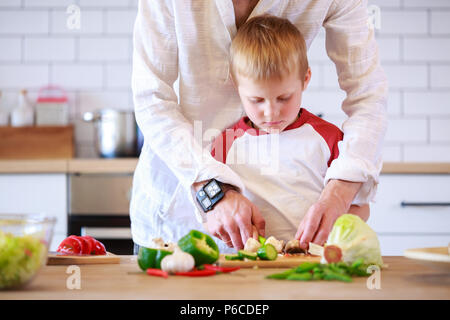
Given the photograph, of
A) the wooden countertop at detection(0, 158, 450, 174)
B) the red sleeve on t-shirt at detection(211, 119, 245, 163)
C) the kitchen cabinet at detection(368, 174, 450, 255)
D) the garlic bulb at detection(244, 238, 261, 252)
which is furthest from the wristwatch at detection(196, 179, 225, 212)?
the kitchen cabinet at detection(368, 174, 450, 255)

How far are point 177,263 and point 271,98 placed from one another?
1.85ft

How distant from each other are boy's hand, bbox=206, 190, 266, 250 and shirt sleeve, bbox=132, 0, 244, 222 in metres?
0.05

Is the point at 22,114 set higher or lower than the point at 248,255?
higher

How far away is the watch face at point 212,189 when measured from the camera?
1249 millimetres

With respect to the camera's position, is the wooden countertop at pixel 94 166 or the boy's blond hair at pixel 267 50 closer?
the boy's blond hair at pixel 267 50

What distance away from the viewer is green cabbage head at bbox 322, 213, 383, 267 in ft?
3.17

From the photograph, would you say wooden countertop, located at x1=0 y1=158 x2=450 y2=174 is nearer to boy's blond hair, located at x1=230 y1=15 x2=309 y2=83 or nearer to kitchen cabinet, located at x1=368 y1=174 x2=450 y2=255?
kitchen cabinet, located at x1=368 y1=174 x2=450 y2=255

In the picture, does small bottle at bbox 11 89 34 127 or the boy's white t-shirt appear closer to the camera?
the boy's white t-shirt

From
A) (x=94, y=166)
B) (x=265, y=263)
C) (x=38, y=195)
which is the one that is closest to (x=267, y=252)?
(x=265, y=263)

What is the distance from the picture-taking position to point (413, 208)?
2598 mm

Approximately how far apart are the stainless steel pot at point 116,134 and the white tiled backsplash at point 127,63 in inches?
13.4

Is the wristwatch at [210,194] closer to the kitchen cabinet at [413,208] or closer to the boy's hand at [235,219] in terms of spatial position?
the boy's hand at [235,219]

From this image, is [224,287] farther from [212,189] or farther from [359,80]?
[359,80]

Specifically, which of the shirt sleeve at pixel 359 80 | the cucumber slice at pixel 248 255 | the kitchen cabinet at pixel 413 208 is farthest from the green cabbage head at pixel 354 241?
the kitchen cabinet at pixel 413 208
